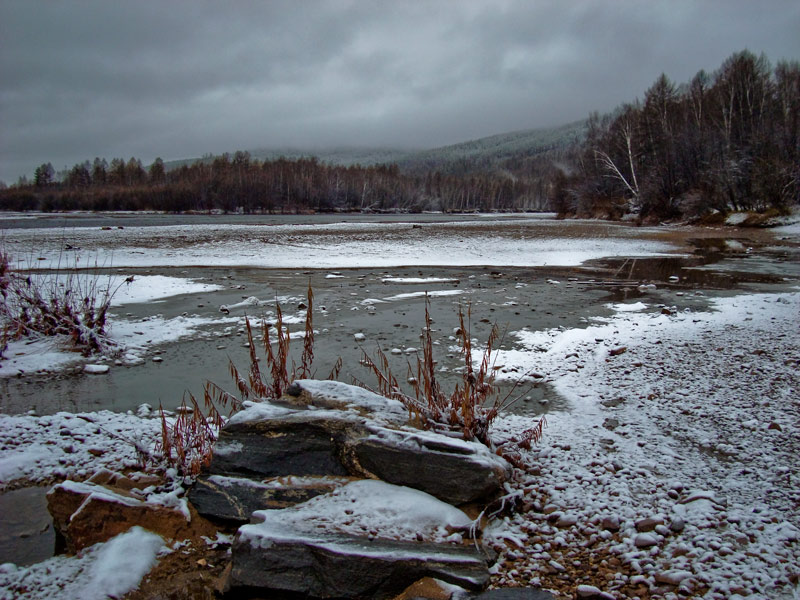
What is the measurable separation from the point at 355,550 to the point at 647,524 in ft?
7.04

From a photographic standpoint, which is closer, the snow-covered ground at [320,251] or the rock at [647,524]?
the rock at [647,524]

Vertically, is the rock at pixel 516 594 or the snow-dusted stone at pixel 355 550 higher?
the snow-dusted stone at pixel 355 550

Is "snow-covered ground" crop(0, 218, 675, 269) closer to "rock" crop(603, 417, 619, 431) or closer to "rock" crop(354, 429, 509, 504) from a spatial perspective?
"rock" crop(603, 417, 619, 431)

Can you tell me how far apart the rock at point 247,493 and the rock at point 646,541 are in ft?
7.15

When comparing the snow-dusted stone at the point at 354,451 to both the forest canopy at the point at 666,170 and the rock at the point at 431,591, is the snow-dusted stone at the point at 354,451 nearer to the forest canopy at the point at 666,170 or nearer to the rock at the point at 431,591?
the rock at the point at 431,591

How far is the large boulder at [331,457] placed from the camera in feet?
12.8

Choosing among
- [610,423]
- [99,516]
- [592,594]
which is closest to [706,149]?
[610,423]

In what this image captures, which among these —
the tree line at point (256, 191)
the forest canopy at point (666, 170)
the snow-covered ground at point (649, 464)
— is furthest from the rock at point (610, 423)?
the tree line at point (256, 191)

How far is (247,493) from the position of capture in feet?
13.0

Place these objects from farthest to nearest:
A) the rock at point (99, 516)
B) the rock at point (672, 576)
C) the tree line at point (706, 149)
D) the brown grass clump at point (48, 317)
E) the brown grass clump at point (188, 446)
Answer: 1. the tree line at point (706, 149)
2. the brown grass clump at point (48, 317)
3. the brown grass clump at point (188, 446)
4. the rock at point (99, 516)
5. the rock at point (672, 576)

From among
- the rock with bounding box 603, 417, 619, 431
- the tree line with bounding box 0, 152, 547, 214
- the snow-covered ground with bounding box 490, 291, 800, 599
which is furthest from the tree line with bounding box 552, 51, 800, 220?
the tree line with bounding box 0, 152, 547, 214

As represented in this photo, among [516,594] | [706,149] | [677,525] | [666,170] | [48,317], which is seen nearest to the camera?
[516,594]

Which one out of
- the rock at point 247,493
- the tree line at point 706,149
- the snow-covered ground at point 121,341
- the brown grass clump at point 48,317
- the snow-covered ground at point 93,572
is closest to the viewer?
the snow-covered ground at point 93,572

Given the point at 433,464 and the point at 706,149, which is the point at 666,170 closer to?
the point at 706,149
